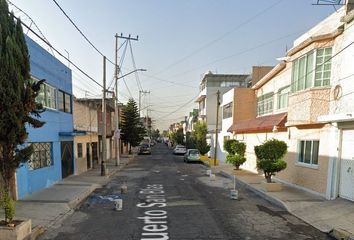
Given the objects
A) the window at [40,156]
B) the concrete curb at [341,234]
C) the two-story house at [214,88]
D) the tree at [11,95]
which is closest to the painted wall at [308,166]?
the concrete curb at [341,234]

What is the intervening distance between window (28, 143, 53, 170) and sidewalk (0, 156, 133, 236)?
1185mm

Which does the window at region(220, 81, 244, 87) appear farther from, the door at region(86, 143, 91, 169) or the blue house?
the blue house

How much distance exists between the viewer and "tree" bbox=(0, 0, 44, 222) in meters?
6.55

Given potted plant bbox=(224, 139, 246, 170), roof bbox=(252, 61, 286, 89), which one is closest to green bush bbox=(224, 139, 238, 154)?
potted plant bbox=(224, 139, 246, 170)

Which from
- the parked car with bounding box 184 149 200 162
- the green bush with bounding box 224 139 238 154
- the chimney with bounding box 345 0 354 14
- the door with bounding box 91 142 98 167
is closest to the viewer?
the chimney with bounding box 345 0 354 14

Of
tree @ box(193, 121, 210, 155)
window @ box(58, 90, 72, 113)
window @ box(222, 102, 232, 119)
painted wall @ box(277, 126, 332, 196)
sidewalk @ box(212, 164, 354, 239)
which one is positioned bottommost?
sidewalk @ box(212, 164, 354, 239)

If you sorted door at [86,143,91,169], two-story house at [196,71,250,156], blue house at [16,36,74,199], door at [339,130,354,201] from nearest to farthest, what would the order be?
door at [339,130,354,201]
blue house at [16,36,74,199]
door at [86,143,91,169]
two-story house at [196,71,250,156]

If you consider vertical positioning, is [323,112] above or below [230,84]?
below

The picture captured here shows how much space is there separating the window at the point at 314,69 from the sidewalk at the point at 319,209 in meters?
4.76

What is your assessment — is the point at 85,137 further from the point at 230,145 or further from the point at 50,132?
the point at 230,145

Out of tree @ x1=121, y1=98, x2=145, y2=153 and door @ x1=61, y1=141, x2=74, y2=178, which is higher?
tree @ x1=121, y1=98, x2=145, y2=153

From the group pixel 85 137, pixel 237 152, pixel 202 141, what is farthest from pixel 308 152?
pixel 202 141

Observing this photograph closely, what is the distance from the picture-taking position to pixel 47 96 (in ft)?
49.4

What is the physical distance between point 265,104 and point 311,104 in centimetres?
1030
